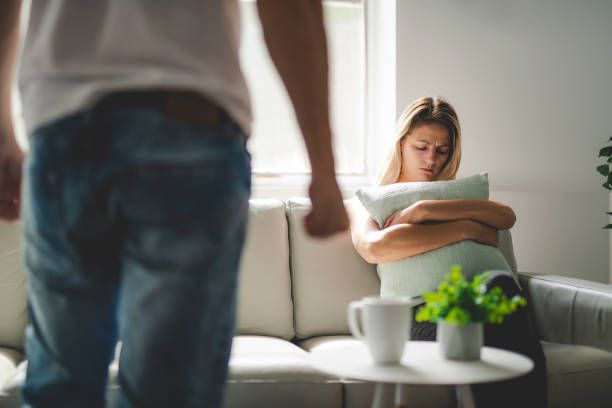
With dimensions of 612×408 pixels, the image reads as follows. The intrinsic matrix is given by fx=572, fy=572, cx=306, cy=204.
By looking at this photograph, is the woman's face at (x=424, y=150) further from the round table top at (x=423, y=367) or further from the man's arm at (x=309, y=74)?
the man's arm at (x=309, y=74)

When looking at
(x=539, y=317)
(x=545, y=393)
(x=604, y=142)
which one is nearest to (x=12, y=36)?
(x=545, y=393)

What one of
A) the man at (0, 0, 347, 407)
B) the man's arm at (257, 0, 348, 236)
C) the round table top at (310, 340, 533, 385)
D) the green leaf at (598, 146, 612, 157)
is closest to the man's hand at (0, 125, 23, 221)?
the man at (0, 0, 347, 407)

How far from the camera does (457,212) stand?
1.85 m

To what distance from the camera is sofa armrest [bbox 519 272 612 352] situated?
1.75 metres

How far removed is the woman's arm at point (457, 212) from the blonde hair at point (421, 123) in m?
0.32

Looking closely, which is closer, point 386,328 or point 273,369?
point 386,328

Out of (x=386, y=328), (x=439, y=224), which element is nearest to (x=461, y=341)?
(x=386, y=328)

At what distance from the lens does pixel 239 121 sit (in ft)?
1.87

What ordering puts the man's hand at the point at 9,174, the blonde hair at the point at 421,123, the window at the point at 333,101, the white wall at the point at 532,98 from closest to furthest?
the man's hand at the point at 9,174 → the blonde hair at the point at 421,123 → the white wall at the point at 532,98 → the window at the point at 333,101

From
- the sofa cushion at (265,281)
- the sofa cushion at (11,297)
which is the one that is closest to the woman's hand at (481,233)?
the sofa cushion at (265,281)

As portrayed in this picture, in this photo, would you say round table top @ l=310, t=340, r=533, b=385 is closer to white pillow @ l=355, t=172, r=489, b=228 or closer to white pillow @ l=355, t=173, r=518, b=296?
white pillow @ l=355, t=173, r=518, b=296

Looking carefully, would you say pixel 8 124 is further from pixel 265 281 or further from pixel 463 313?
pixel 265 281

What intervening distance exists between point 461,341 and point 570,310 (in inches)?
35.4

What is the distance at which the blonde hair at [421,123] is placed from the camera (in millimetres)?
2176
